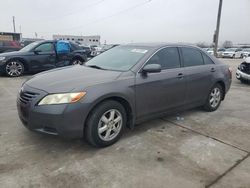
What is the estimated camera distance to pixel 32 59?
9.30 m

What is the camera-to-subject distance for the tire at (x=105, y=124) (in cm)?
317

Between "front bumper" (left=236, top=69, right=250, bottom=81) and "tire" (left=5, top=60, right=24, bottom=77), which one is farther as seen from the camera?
"tire" (left=5, top=60, right=24, bottom=77)

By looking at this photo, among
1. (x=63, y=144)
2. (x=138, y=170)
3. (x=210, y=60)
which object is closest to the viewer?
(x=138, y=170)

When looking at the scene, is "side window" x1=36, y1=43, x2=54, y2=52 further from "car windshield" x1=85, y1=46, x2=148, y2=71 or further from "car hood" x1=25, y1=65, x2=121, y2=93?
"car hood" x1=25, y1=65, x2=121, y2=93

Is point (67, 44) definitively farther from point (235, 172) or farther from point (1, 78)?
point (235, 172)

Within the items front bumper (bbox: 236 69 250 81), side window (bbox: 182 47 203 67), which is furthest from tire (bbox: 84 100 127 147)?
front bumper (bbox: 236 69 250 81)

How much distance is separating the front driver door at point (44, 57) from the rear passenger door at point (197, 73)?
21.7 ft

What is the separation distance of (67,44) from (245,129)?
827cm

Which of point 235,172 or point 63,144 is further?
point 63,144

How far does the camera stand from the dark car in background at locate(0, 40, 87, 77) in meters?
9.04

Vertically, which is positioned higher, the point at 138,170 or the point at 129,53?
the point at 129,53

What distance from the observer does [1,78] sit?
351 inches

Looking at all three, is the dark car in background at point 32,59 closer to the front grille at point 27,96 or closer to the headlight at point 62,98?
the front grille at point 27,96

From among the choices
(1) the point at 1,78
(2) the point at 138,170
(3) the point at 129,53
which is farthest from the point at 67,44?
(2) the point at 138,170
